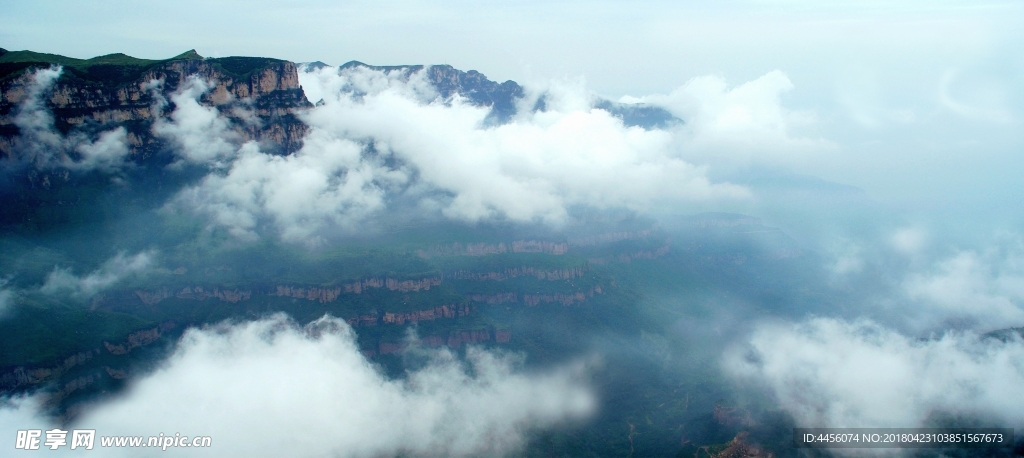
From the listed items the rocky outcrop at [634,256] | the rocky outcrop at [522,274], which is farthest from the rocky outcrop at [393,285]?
the rocky outcrop at [634,256]

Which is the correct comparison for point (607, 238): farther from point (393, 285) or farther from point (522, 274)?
point (393, 285)

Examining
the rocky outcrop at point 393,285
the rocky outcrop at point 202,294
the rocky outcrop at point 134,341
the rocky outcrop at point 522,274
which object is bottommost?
the rocky outcrop at point 134,341

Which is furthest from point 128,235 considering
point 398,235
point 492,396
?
point 492,396

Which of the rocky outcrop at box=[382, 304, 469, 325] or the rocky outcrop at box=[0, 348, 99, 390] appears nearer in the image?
the rocky outcrop at box=[0, 348, 99, 390]

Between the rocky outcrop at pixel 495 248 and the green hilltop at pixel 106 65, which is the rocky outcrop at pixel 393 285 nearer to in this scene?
the rocky outcrop at pixel 495 248

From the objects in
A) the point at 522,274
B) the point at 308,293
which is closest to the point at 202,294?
the point at 308,293

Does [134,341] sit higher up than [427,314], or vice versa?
[427,314]

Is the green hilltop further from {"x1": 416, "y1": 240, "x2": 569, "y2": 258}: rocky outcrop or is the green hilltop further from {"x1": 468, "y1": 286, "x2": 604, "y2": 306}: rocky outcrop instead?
{"x1": 468, "y1": 286, "x2": 604, "y2": 306}: rocky outcrop

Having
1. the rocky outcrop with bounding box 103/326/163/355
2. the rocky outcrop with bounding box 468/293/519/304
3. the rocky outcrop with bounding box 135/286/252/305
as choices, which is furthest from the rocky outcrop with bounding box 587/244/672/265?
the rocky outcrop with bounding box 103/326/163/355
